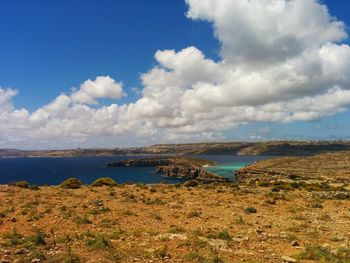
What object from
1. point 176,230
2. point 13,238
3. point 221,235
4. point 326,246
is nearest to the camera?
point 326,246

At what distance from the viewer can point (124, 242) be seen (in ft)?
59.2

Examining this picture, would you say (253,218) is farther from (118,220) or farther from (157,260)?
(157,260)

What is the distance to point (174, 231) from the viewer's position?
20125 mm

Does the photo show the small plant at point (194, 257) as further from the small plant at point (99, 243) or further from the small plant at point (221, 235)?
the small plant at point (99, 243)

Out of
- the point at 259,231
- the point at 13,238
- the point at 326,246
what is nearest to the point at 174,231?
the point at 259,231

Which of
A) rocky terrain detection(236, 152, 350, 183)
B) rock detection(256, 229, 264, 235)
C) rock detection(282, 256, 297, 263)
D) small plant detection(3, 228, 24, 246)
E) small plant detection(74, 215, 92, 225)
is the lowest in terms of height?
rocky terrain detection(236, 152, 350, 183)

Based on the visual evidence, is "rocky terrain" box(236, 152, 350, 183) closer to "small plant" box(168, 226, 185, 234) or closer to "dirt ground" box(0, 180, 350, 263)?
"dirt ground" box(0, 180, 350, 263)

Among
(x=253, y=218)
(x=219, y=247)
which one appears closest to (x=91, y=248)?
(x=219, y=247)

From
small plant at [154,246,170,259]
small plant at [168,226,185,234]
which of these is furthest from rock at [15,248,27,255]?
small plant at [168,226,185,234]

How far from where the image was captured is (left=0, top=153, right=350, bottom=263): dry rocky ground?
15.6 meters

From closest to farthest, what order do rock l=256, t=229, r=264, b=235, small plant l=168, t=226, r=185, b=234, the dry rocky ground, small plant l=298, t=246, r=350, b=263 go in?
small plant l=298, t=246, r=350, b=263, the dry rocky ground, rock l=256, t=229, r=264, b=235, small plant l=168, t=226, r=185, b=234

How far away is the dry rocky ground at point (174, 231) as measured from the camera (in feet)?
51.0

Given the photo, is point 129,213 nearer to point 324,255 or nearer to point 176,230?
point 176,230

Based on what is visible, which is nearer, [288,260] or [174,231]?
[288,260]
